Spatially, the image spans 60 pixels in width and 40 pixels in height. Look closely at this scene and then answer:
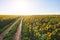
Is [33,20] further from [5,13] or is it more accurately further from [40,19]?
[5,13]

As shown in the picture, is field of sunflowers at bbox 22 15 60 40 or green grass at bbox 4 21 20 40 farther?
green grass at bbox 4 21 20 40

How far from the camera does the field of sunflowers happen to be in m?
5.51

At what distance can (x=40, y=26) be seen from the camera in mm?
5906

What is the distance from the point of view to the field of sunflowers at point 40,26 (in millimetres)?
5512

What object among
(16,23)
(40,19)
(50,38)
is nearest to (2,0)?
(16,23)

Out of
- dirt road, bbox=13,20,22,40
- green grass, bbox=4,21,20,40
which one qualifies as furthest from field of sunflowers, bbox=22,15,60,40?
green grass, bbox=4,21,20,40

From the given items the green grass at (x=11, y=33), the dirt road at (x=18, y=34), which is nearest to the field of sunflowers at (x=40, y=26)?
the dirt road at (x=18, y=34)

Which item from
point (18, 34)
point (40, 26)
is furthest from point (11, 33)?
point (40, 26)

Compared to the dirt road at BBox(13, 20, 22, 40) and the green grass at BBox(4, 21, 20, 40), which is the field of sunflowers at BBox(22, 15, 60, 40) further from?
the green grass at BBox(4, 21, 20, 40)

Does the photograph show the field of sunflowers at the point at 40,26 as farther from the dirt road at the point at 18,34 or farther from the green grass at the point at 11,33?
the green grass at the point at 11,33

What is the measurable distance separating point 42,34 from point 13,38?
2.84ft

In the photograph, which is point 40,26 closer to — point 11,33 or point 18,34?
point 18,34

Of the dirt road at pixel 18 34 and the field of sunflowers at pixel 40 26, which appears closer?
the field of sunflowers at pixel 40 26

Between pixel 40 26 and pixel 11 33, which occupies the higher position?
pixel 40 26
